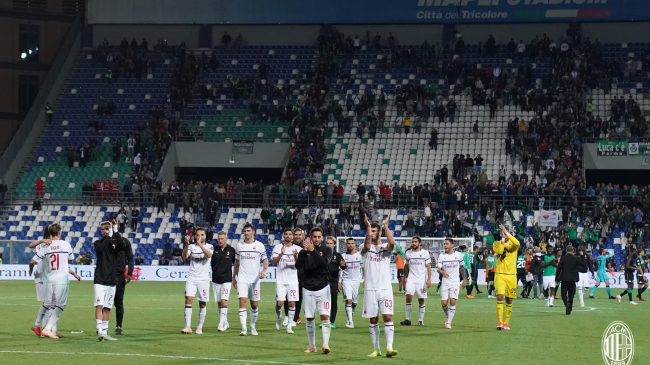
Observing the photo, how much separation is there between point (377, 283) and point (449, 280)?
22.6 feet

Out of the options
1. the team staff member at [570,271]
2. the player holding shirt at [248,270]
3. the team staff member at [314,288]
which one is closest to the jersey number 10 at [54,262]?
the player holding shirt at [248,270]

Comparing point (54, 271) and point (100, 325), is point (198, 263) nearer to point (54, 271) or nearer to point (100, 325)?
point (100, 325)

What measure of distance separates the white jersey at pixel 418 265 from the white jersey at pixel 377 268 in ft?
22.5

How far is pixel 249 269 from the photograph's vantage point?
1988cm

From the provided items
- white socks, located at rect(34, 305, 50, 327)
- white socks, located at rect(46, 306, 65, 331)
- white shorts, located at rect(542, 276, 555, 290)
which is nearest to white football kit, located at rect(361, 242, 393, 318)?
white socks, located at rect(46, 306, 65, 331)

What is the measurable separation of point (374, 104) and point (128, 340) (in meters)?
40.3

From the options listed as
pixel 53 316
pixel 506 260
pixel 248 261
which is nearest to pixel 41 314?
pixel 53 316

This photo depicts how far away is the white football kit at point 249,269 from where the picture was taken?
19.8 m

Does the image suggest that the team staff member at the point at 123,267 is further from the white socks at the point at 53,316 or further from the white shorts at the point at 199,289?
the white shorts at the point at 199,289

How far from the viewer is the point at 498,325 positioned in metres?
21.2

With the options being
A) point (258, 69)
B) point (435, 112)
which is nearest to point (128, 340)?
point (435, 112)

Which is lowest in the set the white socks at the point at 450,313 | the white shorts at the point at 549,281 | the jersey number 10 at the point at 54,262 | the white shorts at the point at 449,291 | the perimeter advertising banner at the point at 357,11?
the white socks at the point at 450,313

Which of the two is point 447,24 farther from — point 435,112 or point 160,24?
point 160,24

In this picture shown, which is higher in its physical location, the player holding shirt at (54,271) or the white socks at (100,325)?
the player holding shirt at (54,271)
